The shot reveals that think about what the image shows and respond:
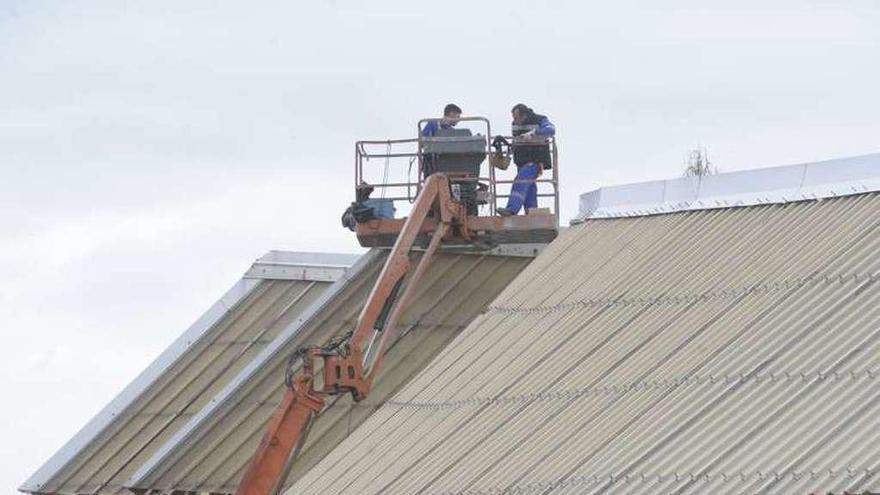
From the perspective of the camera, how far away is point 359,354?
33.0 m

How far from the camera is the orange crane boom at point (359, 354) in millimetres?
31719

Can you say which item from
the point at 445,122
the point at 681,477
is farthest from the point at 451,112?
the point at 681,477

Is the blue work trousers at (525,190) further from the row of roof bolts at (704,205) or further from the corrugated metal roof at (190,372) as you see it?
the corrugated metal roof at (190,372)

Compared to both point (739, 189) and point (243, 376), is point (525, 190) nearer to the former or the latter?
point (243, 376)

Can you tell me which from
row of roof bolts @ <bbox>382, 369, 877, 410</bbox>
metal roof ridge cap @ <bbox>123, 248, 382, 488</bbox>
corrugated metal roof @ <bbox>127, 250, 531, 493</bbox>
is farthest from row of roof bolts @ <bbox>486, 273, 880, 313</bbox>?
metal roof ridge cap @ <bbox>123, 248, 382, 488</bbox>

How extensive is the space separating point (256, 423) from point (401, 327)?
2.63 meters

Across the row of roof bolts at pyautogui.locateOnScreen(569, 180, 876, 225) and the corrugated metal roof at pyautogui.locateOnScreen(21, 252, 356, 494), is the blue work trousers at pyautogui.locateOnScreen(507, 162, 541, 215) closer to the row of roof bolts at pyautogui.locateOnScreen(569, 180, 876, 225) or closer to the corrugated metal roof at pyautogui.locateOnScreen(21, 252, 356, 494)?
the row of roof bolts at pyautogui.locateOnScreen(569, 180, 876, 225)

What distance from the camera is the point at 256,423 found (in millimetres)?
35938

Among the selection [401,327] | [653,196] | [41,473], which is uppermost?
[653,196]

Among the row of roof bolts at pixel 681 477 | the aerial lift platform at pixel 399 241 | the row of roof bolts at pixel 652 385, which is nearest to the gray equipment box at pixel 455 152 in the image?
the aerial lift platform at pixel 399 241

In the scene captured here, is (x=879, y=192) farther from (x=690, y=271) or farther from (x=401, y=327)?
(x=401, y=327)

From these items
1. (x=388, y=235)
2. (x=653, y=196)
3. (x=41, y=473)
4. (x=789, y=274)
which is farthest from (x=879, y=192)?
(x=41, y=473)

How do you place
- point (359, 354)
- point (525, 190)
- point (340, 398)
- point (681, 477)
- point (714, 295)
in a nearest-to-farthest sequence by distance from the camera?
point (681, 477) → point (714, 295) → point (359, 354) → point (340, 398) → point (525, 190)

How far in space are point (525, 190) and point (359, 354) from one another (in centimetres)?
432
